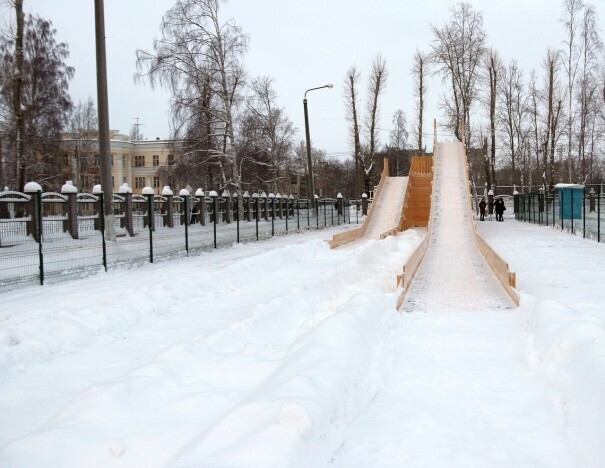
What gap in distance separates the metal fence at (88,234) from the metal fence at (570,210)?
1197 cm

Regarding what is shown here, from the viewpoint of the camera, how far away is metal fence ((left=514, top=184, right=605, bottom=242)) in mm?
19031

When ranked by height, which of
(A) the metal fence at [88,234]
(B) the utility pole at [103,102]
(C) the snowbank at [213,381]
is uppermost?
(B) the utility pole at [103,102]

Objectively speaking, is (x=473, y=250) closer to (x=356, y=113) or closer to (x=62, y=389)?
(x=62, y=389)

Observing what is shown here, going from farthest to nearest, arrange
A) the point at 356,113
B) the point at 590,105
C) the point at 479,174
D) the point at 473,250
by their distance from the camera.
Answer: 1. the point at 479,174
2. the point at 356,113
3. the point at 590,105
4. the point at 473,250

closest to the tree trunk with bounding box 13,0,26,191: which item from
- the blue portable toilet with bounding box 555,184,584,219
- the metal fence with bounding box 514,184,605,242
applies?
the metal fence with bounding box 514,184,605,242

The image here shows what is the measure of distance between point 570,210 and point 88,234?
20525 millimetres

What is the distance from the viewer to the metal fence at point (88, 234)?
1035cm

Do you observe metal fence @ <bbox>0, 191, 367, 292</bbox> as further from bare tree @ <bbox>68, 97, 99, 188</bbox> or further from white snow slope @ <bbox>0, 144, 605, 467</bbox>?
bare tree @ <bbox>68, 97, 99, 188</bbox>

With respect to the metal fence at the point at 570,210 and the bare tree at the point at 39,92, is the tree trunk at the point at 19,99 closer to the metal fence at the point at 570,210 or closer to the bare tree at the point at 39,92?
the bare tree at the point at 39,92

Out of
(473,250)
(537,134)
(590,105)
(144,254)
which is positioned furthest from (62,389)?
(537,134)

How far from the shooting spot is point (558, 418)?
417 centimetres

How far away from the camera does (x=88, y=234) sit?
42.2 ft

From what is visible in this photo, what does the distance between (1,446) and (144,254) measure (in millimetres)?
10479

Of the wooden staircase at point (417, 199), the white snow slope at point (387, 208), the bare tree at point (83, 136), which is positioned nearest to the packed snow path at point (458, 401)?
the white snow slope at point (387, 208)
